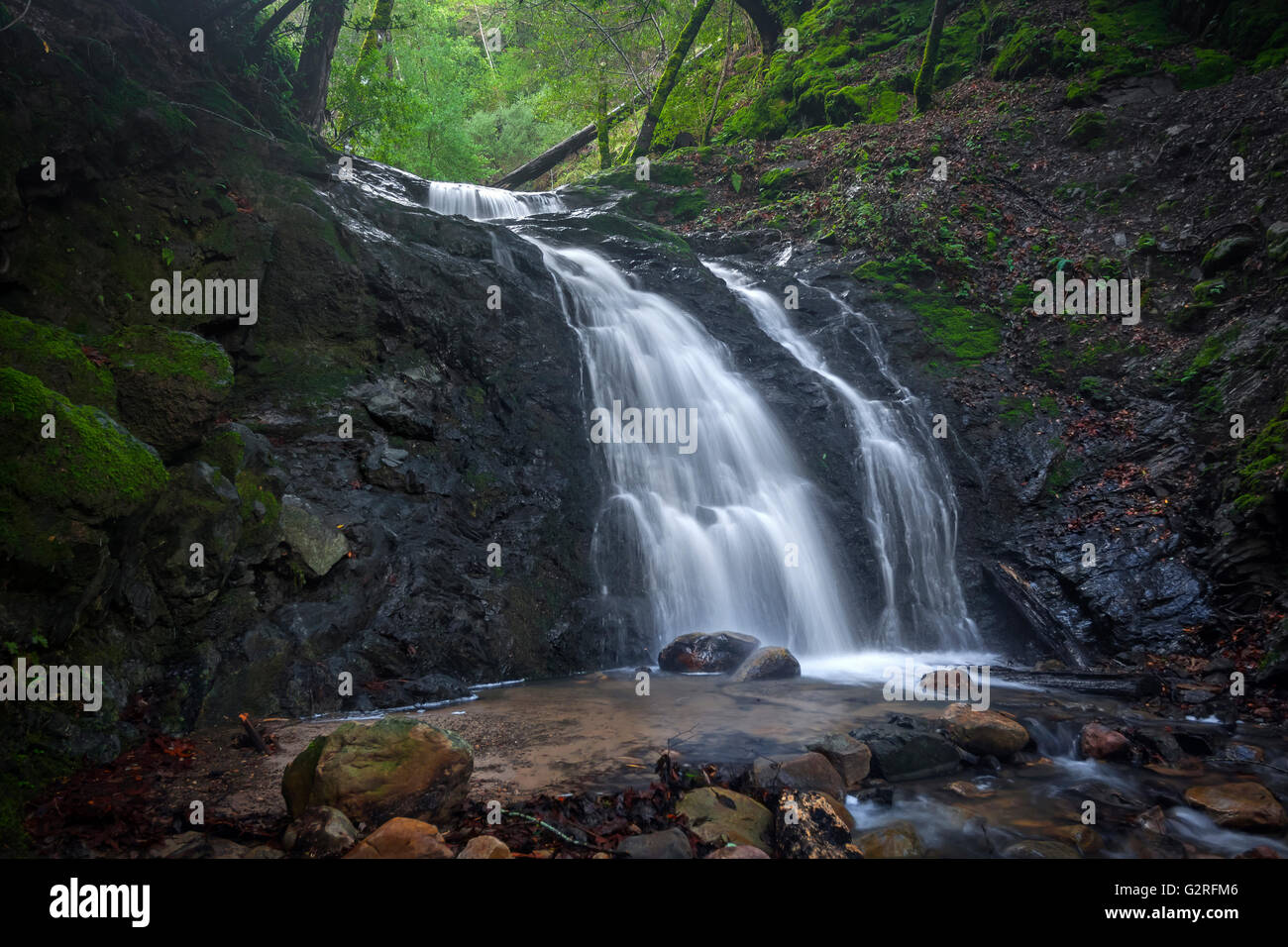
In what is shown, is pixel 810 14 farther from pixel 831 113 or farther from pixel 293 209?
pixel 293 209

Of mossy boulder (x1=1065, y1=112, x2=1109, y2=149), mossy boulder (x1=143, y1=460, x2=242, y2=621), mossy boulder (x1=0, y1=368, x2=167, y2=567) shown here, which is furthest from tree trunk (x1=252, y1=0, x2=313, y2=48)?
mossy boulder (x1=1065, y1=112, x2=1109, y2=149)

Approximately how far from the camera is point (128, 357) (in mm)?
5602

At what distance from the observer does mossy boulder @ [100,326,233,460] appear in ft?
17.9

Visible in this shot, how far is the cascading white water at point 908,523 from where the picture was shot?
9.70 meters

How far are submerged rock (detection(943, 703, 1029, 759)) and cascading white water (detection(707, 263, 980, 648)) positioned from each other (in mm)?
3914

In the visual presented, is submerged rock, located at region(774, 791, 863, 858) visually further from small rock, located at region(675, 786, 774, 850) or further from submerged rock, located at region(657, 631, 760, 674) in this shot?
submerged rock, located at region(657, 631, 760, 674)

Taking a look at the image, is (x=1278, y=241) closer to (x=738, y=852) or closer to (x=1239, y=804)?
(x=1239, y=804)

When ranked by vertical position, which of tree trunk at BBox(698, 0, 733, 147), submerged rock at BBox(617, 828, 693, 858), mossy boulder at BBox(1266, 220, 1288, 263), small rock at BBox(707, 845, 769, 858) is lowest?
small rock at BBox(707, 845, 769, 858)

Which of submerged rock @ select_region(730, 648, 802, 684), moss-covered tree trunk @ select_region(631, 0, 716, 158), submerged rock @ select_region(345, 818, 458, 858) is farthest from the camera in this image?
moss-covered tree trunk @ select_region(631, 0, 716, 158)

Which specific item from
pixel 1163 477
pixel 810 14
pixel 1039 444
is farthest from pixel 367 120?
pixel 810 14

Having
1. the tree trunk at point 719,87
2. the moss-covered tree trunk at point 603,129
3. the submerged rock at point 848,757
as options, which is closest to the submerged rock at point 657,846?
the submerged rock at point 848,757

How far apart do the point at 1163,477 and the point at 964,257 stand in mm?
6293

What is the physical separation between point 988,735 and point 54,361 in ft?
24.9
